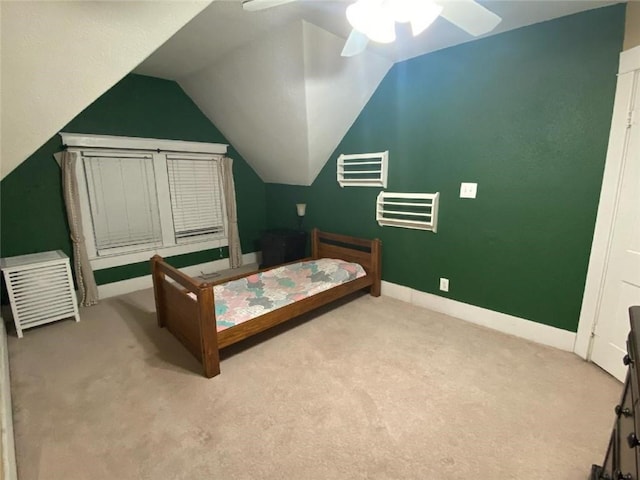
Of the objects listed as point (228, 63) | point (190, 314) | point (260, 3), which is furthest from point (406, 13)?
point (190, 314)

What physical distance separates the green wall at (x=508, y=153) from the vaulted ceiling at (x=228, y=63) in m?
0.19

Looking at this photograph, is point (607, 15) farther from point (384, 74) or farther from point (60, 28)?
point (60, 28)

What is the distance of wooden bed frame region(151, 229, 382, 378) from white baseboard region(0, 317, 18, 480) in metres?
0.92

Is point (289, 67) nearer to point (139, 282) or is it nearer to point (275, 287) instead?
point (275, 287)

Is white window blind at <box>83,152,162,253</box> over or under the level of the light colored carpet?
over

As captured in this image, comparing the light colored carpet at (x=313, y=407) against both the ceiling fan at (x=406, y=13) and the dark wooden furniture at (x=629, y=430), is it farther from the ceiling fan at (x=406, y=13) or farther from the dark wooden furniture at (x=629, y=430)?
the ceiling fan at (x=406, y=13)

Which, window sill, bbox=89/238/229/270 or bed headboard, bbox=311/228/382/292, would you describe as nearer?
bed headboard, bbox=311/228/382/292

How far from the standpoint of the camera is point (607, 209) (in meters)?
2.04

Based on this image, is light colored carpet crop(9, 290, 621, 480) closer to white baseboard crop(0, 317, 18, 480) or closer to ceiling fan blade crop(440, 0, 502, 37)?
white baseboard crop(0, 317, 18, 480)

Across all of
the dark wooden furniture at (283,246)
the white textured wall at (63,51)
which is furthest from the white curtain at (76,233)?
the dark wooden furniture at (283,246)

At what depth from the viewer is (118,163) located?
348 cm

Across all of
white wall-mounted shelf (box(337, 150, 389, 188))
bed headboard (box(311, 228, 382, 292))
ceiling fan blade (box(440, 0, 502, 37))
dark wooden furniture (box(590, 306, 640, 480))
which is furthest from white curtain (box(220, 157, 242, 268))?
dark wooden furniture (box(590, 306, 640, 480))

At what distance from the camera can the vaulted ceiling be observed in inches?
56.2

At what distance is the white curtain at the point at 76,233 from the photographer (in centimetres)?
312
